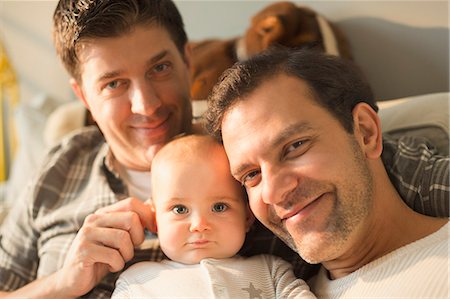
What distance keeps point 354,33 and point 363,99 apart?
0.92 metres

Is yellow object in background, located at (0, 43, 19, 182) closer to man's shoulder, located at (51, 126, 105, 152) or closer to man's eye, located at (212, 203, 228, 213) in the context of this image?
man's shoulder, located at (51, 126, 105, 152)

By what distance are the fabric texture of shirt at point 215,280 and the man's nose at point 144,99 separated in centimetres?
40

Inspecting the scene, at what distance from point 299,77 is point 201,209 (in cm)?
35

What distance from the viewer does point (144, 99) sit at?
1.38 m

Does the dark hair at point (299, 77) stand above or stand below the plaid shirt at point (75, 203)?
above

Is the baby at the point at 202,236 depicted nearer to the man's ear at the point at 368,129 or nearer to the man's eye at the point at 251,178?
the man's eye at the point at 251,178

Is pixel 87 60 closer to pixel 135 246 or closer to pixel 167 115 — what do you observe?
pixel 167 115

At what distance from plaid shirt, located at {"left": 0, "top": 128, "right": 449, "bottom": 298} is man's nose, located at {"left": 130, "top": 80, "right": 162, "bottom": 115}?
0.27 m

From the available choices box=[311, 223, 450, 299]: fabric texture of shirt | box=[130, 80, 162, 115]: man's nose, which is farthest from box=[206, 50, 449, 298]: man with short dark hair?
box=[130, 80, 162, 115]: man's nose

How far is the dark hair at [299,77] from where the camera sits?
111cm

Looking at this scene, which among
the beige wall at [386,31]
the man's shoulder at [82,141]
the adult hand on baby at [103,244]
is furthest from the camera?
the beige wall at [386,31]

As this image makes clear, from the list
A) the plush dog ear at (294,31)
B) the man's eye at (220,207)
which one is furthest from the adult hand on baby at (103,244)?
the plush dog ear at (294,31)

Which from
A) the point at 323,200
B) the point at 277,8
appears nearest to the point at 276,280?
the point at 323,200

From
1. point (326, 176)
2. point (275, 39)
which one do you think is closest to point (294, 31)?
point (275, 39)
